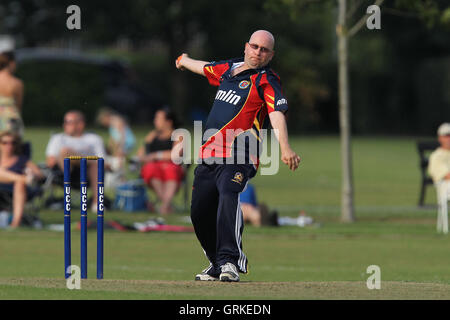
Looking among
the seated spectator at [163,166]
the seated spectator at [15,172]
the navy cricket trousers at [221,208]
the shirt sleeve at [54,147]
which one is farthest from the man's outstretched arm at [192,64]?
the shirt sleeve at [54,147]

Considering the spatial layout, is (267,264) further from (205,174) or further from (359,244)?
(205,174)

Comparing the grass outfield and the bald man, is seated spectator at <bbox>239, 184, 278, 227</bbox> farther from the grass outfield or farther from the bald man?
the bald man

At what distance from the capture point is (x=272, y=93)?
9.38 metres

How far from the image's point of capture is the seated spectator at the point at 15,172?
16672 millimetres

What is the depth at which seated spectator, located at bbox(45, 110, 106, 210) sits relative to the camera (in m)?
19.3

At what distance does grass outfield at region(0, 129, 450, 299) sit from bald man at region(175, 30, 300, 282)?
441 mm

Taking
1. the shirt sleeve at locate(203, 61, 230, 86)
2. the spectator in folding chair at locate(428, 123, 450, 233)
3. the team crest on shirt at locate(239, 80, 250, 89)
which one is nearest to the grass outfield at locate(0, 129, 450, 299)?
the spectator in folding chair at locate(428, 123, 450, 233)

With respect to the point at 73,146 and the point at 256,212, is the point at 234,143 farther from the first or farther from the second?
the point at 73,146

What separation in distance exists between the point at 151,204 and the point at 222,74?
10.7m

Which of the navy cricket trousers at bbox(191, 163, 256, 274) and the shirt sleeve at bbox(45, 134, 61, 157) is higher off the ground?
the shirt sleeve at bbox(45, 134, 61, 157)

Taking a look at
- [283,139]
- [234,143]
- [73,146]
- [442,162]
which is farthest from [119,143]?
[283,139]

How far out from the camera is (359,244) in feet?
51.9

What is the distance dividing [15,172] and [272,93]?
8.30 m
